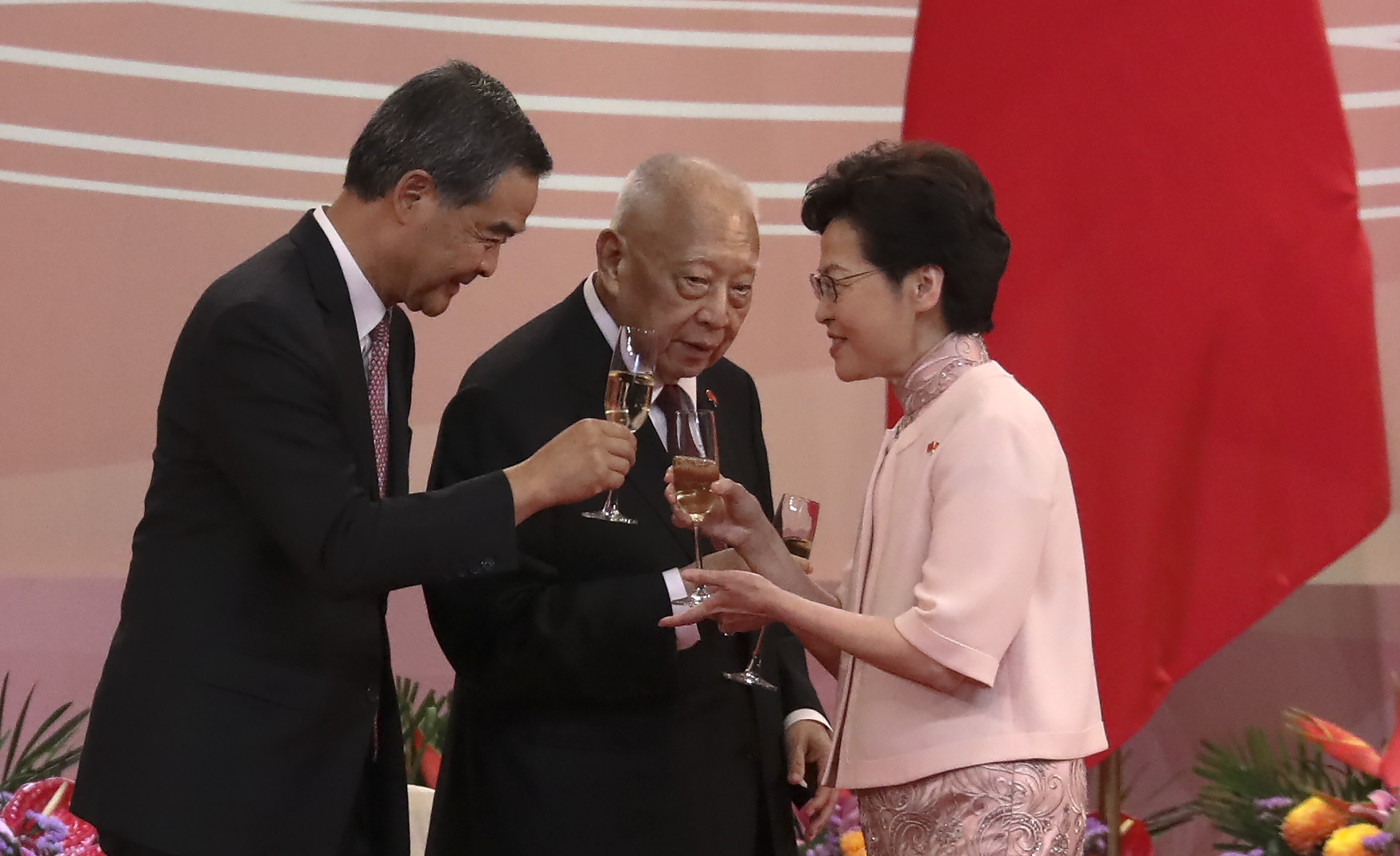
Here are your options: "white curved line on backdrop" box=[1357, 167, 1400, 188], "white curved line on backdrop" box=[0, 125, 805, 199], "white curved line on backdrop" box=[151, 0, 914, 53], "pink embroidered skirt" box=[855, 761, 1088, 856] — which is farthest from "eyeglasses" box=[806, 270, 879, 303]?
"white curved line on backdrop" box=[1357, 167, 1400, 188]

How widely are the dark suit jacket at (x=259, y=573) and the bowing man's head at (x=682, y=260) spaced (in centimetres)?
65

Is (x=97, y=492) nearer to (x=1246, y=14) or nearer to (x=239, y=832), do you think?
(x=239, y=832)

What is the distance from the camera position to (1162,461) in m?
3.19

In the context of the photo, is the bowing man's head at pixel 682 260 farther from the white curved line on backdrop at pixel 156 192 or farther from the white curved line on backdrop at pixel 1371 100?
the white curved line on backdrop at pixel 1371 100

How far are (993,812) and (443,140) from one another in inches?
47.4

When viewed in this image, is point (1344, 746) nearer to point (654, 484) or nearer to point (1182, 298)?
point (1182, 298)

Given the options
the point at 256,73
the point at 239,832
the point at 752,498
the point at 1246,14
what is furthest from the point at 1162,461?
the point at 256,73

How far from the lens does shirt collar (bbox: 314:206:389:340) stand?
2066 millimetres

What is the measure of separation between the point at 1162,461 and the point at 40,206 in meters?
2.95

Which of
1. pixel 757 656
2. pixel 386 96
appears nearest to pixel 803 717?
pixel 757 656

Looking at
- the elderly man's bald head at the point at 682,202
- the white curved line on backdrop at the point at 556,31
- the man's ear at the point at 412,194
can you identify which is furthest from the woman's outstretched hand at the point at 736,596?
the white curved line on backdrop at the point at 556,31

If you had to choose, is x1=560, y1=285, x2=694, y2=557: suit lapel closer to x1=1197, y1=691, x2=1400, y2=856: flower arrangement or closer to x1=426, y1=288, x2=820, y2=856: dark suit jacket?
x1=426, y1=288, x2=820, y2=856: dark suit jacket

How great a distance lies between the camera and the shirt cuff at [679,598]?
227cm

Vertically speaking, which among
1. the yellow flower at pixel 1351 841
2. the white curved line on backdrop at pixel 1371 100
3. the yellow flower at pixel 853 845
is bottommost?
the yellow flower at pixel 853 845
